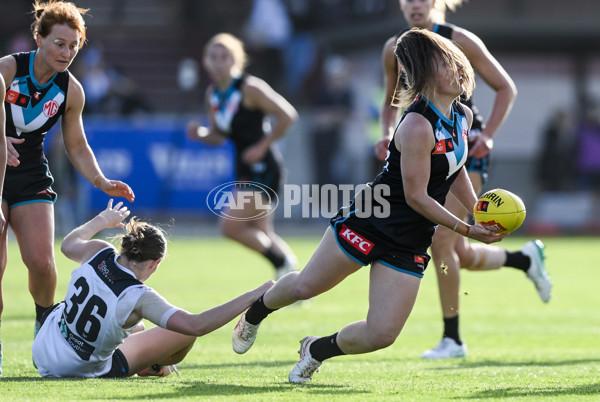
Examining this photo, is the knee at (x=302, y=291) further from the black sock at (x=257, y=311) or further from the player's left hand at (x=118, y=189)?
the player's left hand at (x=118, y=189)

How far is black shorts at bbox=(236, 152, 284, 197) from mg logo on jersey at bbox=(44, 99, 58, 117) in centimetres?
407

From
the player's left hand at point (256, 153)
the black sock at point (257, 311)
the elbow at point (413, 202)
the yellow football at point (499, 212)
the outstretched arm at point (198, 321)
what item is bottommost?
the player's left hand at point (256, 153)

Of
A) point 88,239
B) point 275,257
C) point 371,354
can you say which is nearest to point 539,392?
point 371,354

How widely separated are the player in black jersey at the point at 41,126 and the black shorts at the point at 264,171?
12.6 feet

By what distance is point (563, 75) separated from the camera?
24172 mm

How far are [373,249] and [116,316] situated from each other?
1.44m

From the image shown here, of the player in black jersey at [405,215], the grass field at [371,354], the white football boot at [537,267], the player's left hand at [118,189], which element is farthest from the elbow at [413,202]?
the white football boot at [537,267]

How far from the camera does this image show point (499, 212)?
548 centimetres

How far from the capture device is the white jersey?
17.8ft

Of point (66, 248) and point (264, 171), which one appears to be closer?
point (66, 248)

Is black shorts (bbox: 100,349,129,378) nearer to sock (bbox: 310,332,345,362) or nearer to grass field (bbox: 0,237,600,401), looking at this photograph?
grass field (bbox: 0,237,600,401)

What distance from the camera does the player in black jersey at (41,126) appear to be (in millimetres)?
6152

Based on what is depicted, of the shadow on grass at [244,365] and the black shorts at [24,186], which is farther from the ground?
the black shorts at [24,186]

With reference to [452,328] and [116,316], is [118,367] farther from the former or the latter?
[452,328]
